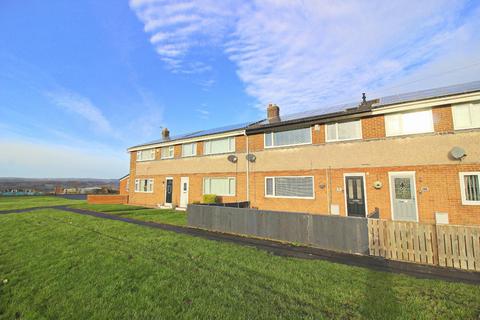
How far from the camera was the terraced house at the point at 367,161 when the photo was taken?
9141mm

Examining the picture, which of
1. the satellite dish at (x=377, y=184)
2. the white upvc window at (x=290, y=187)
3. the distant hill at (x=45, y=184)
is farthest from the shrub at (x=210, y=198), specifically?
the distant hill at (x=45, y=184)

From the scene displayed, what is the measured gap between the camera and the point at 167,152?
20641 mm

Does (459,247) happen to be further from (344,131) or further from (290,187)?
Answer: (290,187)

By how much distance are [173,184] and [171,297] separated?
15971 millimetres

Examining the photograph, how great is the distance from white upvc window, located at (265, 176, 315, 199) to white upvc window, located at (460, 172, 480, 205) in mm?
5813

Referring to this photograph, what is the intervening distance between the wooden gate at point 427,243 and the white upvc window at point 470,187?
4.27 meters

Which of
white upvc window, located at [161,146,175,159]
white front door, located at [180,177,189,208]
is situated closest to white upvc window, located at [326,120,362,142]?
white front door, located at [180,177,189,208]

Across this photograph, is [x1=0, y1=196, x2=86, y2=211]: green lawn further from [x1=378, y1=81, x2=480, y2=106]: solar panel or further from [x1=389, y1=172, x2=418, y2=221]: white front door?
[x1=378, y1=81, x2=480, y2=106]: solar panel

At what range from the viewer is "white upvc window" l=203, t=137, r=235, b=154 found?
16250 mm

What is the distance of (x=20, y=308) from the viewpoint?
12.5 feet

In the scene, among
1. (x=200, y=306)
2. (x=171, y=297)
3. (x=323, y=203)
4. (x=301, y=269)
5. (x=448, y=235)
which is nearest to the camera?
(x=200, y=306)

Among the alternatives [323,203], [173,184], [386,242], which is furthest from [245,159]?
[386,242]

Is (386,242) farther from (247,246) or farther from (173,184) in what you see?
(173,184)

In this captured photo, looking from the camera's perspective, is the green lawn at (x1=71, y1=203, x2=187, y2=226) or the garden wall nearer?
the garden wall
